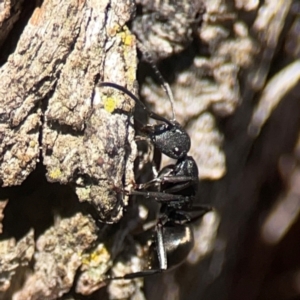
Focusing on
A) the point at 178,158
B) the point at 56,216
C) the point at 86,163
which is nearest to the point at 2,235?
the point at 56,216

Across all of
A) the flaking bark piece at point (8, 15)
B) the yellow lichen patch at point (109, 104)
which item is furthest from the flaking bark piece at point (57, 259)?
the flaking bark piece at point (8, 15)

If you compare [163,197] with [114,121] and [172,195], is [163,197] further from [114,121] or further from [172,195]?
[114,121]

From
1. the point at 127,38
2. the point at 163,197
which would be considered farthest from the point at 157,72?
the point at 163,197

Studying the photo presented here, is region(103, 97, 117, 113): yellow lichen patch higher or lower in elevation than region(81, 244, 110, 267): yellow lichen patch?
higher

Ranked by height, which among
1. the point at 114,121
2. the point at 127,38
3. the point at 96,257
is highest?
the point at 127,38

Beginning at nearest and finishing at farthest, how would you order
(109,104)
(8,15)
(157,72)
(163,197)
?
(8,15), (109,104), (157,72), (163,197)

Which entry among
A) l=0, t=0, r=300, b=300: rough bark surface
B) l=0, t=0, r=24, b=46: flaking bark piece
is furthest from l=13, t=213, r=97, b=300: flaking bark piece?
l=0, t=0, r=24, b=46: flaking bark piece

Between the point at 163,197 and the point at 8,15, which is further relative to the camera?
the point at 163,197

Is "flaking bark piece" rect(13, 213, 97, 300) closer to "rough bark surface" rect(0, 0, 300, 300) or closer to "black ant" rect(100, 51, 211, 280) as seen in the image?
"rough bark surface" rect(0, 0, 300, 300)

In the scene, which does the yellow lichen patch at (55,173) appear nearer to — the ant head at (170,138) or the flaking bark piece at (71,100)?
the flaking bark piece at (71,100)

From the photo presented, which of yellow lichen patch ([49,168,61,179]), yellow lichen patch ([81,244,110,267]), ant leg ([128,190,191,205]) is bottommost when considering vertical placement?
yellow lichen patch ([81,244,110,267])
